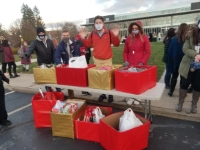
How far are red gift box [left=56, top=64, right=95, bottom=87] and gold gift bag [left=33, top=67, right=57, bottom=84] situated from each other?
143mm

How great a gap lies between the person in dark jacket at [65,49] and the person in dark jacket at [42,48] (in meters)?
0.41

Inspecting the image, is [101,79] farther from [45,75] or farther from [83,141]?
[45,75]

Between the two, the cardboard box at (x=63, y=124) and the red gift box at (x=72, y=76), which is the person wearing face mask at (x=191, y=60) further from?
the cardboard box at (x=63, y=124)

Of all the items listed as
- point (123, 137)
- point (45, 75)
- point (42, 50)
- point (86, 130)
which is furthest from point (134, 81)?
point (42, 50)

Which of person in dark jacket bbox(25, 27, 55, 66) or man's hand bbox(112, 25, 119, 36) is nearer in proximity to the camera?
man's hand bbox(112, 25, 119, 36)

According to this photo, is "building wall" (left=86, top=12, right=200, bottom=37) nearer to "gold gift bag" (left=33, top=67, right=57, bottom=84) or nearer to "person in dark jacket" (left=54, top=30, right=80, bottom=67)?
"person in dark jacket" (left=54, top=30, right=80, bottom=67)

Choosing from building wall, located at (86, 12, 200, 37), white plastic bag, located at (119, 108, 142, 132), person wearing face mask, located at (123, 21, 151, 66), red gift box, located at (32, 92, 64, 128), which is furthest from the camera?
building wall, located at (86, 12, 200, 37)

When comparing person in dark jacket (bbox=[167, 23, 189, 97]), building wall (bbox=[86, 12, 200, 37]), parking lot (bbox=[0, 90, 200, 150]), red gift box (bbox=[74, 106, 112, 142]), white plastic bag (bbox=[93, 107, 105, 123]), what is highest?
building wall (bbox=[86, 12, 200, 37])

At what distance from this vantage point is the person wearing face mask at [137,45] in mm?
3229

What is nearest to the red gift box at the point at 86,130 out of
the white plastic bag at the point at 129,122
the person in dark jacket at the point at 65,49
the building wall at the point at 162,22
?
the white plastic bag at the point at 129,122

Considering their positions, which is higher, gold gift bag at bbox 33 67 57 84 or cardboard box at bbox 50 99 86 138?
gold gift bag at bbox 33 67 57 84

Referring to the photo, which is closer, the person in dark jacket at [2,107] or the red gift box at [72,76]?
the red gift box at [72,76]

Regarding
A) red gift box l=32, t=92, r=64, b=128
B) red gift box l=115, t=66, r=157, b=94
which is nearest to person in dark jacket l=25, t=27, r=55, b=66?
red gift box l=32, t=92, r=64, b=128

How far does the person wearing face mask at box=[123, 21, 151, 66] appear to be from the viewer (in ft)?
10.6
